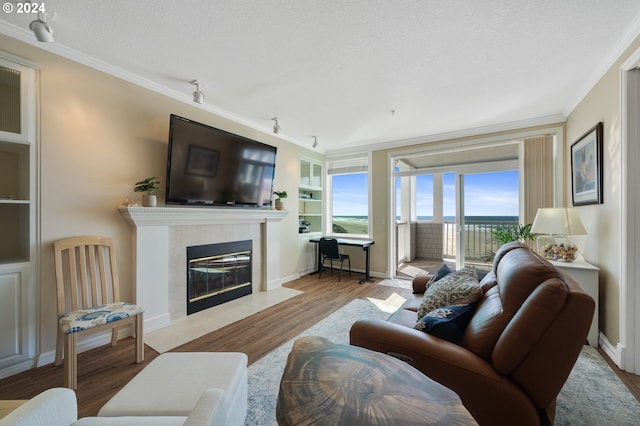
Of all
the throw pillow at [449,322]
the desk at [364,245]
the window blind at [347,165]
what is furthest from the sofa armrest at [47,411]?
the window blind at [347,165]

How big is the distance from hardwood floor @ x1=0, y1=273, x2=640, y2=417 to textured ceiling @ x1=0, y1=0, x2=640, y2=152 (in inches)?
103

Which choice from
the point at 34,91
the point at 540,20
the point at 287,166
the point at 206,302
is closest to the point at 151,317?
the point at 206,302

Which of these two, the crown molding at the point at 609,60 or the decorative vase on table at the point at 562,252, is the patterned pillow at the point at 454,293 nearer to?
the decorative vase on table at the point at 562,252

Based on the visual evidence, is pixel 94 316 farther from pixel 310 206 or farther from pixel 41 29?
pixel 310 206

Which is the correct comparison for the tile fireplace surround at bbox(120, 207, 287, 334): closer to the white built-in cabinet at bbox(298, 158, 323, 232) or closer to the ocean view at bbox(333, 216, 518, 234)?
the white built-in cabinet at bbox(298, 158, 323, 232)

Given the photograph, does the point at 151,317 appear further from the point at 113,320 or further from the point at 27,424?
the point at 27,424

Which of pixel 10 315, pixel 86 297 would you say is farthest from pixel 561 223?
pixel 10 315

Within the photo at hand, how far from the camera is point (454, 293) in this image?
162cm

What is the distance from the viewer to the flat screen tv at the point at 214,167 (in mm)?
2771

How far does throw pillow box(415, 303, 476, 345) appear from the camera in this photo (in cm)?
139

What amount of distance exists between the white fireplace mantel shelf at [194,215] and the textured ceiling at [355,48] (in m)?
1.35

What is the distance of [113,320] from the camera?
1.98 m

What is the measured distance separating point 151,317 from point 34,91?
87.5 inches

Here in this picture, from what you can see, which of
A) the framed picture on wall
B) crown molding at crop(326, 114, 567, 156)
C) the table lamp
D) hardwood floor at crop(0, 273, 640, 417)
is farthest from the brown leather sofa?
crown molding at crop(326, 114, 567, 156)
